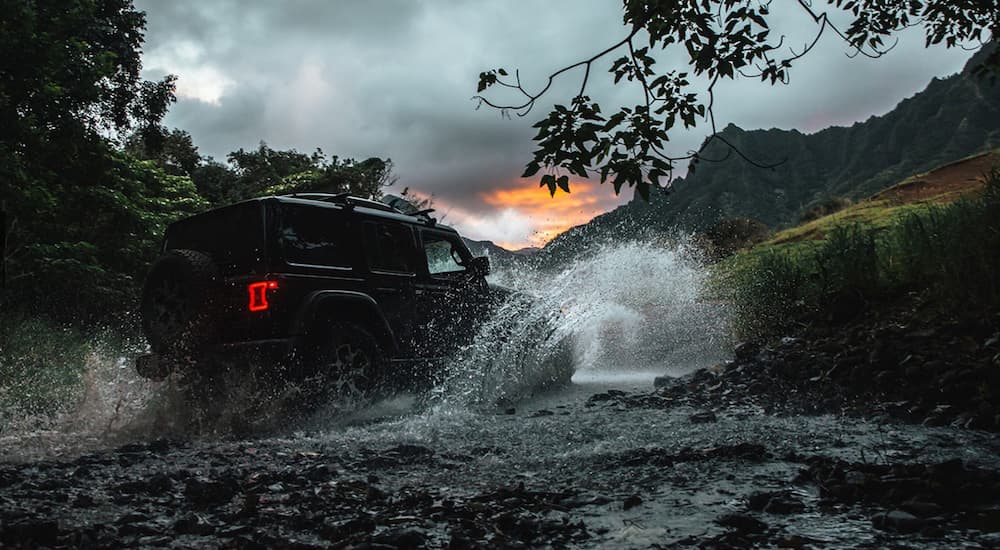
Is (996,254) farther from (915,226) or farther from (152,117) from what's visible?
(152,117)

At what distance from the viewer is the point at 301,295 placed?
6.14 meters

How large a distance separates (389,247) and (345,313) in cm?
108

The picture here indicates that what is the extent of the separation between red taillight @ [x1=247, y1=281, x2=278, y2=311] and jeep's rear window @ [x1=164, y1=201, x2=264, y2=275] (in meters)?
0.17

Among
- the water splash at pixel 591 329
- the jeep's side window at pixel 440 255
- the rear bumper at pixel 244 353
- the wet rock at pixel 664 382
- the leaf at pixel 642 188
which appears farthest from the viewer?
the wet rock at pixel 664 382

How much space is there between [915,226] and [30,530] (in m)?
9.44

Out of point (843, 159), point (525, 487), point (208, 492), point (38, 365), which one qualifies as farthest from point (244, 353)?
point (843, 159)

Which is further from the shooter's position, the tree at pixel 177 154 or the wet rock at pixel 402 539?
the tree at pixel 177 154

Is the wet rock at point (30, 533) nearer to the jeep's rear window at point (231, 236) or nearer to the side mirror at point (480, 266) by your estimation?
the jeep's rear window at point (231, 236)

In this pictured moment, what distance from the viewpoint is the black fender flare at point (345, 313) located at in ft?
19.8

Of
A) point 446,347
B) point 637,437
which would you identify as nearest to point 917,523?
point 637,437

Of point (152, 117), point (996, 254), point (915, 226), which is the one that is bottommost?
point (996, 254)

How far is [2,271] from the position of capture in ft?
8.33

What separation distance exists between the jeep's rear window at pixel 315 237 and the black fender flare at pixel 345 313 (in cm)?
37

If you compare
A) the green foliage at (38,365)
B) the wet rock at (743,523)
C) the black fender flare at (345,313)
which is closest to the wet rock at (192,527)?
the wet rock at (743,523)
